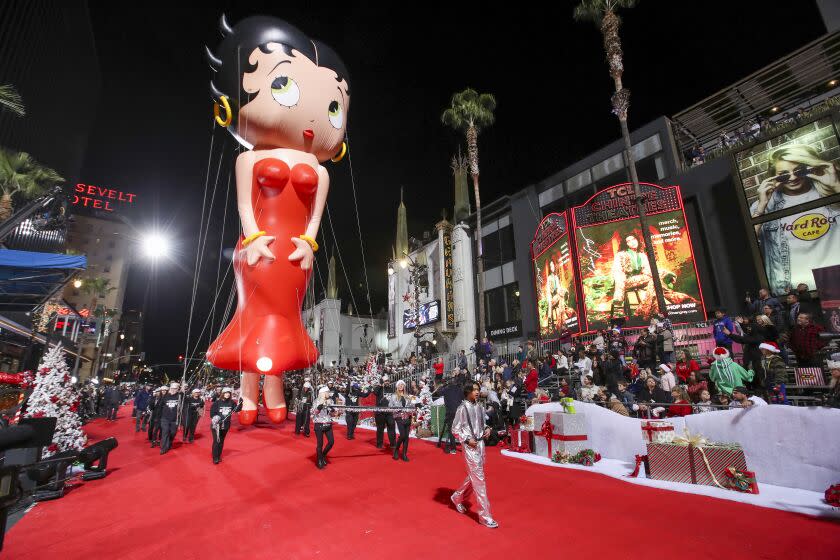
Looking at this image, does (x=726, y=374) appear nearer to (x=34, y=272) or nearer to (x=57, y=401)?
(x=57, y=401)

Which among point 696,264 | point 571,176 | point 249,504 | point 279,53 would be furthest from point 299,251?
point 571,176

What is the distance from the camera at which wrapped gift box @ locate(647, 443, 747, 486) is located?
21.6ft

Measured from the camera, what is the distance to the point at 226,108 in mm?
5770

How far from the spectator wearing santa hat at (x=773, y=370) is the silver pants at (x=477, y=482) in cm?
727

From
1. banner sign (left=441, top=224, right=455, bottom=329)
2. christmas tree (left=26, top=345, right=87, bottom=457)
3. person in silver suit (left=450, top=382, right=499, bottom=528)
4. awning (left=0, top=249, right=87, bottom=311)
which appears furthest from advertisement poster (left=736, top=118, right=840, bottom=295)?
awning (left=0, top=249, right=87, bottom=311)

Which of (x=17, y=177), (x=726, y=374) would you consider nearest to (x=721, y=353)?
(x=726, y=374)

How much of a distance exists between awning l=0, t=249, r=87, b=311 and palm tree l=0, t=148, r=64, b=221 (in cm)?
583

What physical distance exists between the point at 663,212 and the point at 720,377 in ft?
37.5

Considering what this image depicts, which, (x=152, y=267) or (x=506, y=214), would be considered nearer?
(x=506, y=214)

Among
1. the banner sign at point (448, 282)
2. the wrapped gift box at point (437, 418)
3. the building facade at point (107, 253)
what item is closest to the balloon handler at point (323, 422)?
the wrapped gift box at point (437, 418)

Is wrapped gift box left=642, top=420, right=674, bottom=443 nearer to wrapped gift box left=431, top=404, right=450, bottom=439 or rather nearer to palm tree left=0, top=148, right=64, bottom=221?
wrapped gift box left=431, top=404, right=450, bottom=439

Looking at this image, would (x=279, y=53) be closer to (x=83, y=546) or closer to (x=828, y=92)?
(x=83, y=546)

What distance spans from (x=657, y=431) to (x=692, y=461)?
1066mm

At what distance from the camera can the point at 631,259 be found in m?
18.7
